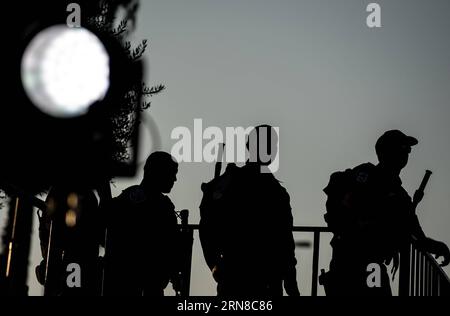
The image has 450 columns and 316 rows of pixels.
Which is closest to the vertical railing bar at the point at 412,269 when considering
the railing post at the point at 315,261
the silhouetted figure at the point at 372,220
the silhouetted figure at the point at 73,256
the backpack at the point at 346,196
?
the silhouetted figure at the point at 372,220

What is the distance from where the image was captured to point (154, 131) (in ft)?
15.9

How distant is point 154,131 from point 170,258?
346 centimetres

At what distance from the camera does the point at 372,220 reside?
8250mm

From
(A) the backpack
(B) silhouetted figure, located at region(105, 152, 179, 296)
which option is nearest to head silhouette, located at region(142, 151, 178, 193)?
(B) silhouetted figure, located at region(105, 152, 179, 296)

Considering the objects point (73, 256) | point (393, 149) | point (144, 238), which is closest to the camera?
point (144, 238)

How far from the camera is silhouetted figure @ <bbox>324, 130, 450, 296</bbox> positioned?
325 inches

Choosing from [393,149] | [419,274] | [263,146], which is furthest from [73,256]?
[419,274]

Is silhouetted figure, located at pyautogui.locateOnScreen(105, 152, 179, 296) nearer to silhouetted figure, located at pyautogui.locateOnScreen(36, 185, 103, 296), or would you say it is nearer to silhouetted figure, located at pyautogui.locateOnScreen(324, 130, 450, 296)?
silhouetted figure, located at pyautogui.locateOnScreen(36, 185, 103, 296)

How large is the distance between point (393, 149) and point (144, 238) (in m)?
2.09

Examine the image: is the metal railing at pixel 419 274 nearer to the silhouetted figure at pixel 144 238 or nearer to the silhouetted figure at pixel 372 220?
the silhouetted figure at pixel 372 220

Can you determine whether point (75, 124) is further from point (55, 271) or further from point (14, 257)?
point (55, 271)

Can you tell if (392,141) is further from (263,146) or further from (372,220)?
(263,146)

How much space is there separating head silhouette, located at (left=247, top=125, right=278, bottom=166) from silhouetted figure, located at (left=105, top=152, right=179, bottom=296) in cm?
71

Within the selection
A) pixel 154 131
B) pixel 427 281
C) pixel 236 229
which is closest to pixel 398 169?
pixel 427 281
